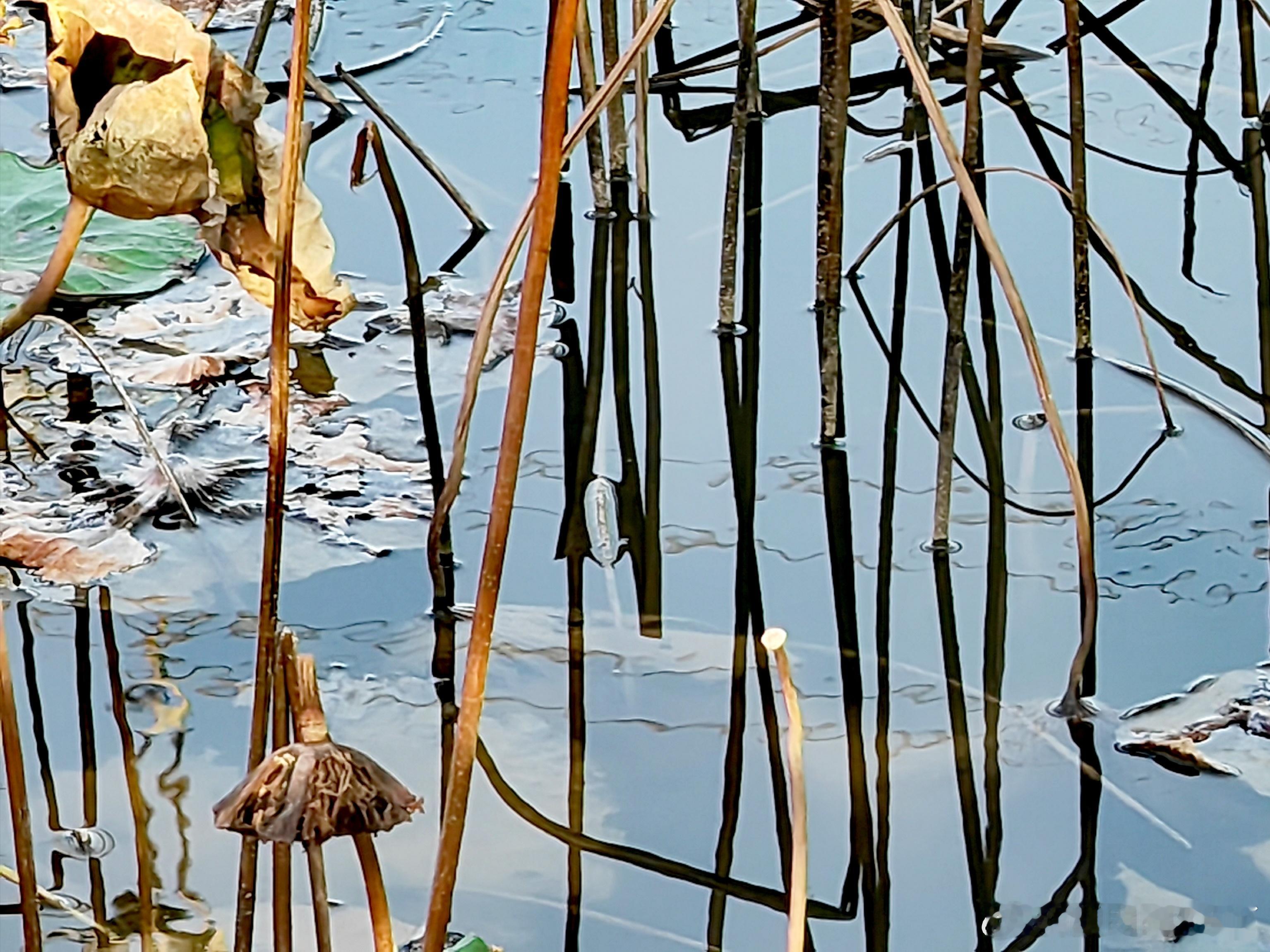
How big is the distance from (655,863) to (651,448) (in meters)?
0.50

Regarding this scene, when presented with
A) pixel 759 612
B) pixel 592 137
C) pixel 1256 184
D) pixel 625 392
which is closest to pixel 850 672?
pixel 759 612

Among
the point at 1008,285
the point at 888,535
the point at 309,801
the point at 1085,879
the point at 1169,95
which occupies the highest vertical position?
the point at 1169,95

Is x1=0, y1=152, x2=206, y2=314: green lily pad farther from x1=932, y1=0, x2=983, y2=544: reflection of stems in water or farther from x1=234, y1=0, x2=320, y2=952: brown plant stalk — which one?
x1=234, y1=0, x2=320, y2=952: brown plant stalk

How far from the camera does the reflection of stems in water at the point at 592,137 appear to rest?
170 cm

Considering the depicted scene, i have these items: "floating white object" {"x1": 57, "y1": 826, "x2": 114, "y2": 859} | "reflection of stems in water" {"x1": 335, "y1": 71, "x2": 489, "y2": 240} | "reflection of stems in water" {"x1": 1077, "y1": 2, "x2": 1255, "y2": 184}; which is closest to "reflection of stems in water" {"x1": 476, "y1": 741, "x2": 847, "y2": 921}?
"floating white object" {"x1": 57, "y1": 826, "x2": 114, "y2": 859}

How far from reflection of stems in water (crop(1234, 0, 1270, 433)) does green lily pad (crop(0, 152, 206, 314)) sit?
102 centimetres

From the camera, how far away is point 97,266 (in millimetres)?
1688

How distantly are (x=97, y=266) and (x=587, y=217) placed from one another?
1.64ft

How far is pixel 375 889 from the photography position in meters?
0.55

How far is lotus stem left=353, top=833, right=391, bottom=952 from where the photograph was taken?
0.55m

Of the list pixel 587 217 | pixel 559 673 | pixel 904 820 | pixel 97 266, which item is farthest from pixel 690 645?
pixel 97 266

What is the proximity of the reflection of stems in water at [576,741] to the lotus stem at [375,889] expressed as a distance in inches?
14.1

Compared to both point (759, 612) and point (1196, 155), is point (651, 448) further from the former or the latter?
point (1196, 155)

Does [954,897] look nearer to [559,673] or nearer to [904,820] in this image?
[904,820]
